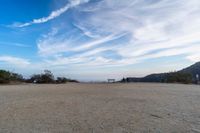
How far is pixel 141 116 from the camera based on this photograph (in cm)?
596

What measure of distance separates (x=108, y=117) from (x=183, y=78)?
88.8 ft

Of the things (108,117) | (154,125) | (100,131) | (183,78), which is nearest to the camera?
(100,131)

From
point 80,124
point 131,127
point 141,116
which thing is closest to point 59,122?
point 80,124

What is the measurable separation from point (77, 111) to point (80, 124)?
1631 mm

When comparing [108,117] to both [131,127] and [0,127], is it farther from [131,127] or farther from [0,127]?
[0,127]

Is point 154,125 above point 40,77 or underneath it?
underneath

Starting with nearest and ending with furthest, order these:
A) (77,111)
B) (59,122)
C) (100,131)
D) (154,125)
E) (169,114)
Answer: (100,131) < (154,125) < (59,122) < (169,114) < (77,111)

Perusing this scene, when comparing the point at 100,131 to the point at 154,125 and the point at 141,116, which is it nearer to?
the point at 154,125

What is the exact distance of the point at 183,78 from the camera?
101 ft

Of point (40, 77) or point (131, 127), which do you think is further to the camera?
point (40, 77)

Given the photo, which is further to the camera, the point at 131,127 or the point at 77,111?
the point at 77,111

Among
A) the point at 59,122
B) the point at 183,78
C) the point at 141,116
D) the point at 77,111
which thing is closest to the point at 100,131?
the point at 59,122

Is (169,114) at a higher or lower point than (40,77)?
lower

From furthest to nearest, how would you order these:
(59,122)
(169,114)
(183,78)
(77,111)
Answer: (183,78)
(77,111)
(169,114)
(59,122)
